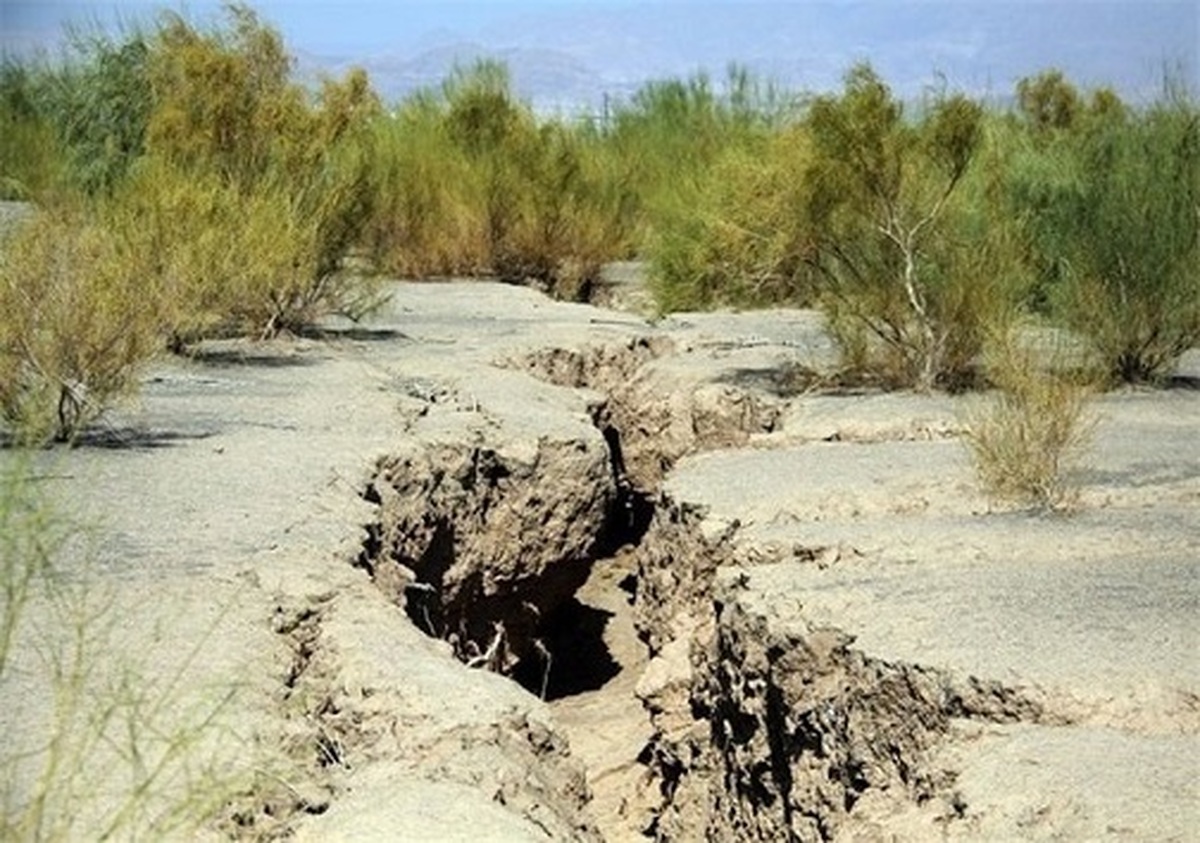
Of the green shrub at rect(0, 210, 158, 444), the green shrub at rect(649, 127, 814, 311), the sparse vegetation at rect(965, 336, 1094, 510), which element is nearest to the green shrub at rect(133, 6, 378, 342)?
the green shrub at rect(0, 210, 158, 444)

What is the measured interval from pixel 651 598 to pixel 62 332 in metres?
3.04

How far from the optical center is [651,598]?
898cm

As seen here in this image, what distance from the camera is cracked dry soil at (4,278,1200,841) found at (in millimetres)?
5051

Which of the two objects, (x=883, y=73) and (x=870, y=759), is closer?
(x=870, y=759)

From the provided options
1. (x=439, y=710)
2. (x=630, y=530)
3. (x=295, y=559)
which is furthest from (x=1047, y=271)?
(x=439, y=710)

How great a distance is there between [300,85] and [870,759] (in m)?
10.2

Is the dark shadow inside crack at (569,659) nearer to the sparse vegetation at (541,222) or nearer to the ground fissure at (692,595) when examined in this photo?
the ground fissure at (692,595)

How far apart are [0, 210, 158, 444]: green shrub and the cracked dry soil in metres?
0.43

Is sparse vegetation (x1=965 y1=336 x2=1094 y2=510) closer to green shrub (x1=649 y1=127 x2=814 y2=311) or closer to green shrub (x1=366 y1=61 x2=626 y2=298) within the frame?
Result: green shrub (x1=649 y1=127 x2=814 y2=311)

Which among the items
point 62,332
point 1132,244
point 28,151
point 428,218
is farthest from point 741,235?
point 28,151

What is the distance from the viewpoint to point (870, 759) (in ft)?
18.8

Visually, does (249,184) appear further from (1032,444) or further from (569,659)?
(1032,444)

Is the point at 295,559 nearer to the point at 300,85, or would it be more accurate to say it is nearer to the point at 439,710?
the point at 439,710

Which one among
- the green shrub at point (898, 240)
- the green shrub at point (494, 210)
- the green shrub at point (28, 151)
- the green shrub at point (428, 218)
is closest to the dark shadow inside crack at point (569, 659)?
the green shrub at point (898, 240)
